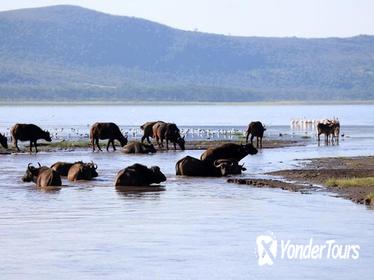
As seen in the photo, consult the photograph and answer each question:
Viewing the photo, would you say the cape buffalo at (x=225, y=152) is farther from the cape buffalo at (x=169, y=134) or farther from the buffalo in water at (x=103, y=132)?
the buffalo in water at (x=103, y=132)

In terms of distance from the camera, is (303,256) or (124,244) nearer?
(303,256)

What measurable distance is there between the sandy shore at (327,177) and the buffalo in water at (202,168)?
1423mm

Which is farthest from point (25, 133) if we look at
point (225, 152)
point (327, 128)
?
point (327, 128)

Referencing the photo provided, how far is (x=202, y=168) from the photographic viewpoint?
29047mm

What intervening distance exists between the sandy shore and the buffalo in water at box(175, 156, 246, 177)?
1.42 metres

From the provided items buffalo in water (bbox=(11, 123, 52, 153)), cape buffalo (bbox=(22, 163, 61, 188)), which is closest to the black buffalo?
cape buffalo (bbox=(22, 163, 61, 188))

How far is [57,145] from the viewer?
151 ft

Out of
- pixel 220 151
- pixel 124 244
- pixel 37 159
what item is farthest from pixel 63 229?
pixel 37 159

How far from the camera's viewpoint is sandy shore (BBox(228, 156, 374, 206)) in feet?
79.0

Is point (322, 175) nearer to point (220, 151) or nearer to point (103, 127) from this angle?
point (220, 151)

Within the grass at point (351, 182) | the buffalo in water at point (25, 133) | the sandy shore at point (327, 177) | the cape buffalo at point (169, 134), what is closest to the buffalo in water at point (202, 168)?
the sandy shore at point (327, 177)

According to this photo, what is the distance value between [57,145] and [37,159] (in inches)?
323

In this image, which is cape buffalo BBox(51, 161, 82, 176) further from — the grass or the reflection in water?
the grass

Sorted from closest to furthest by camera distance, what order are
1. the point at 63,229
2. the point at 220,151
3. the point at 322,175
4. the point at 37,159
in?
1. the point at 63,229
2. the point at 322,175
3. the point at 220,151
4. the point at 37,159
